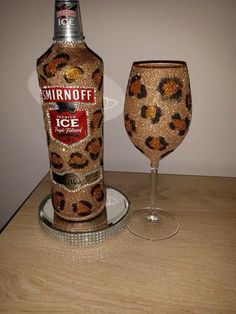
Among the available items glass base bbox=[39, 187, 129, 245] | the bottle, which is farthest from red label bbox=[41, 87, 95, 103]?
glass base bbox=[39, 187, 129, 245]

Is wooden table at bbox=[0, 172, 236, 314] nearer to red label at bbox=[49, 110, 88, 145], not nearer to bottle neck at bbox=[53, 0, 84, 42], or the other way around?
red label at bbox=[49, 110, 88, 145]

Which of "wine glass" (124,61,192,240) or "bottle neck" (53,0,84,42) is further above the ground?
"bottle neck" (53,0,84,42)

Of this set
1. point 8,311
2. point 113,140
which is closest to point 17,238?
point 8,311

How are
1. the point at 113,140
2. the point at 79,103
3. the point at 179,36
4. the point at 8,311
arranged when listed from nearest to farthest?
1. the point at 8,311
2. the point at 79,103
3. the point at 179,36
4. the point at 113,140

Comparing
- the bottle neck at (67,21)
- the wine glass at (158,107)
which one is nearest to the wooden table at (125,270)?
the wine glass at (158,107)

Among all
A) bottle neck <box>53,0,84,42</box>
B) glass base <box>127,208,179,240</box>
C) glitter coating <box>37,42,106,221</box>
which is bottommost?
glass base <box>127,208,179,240</box>

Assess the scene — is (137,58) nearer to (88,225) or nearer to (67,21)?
(67,21)

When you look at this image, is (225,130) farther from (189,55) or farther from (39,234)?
(39,234)
